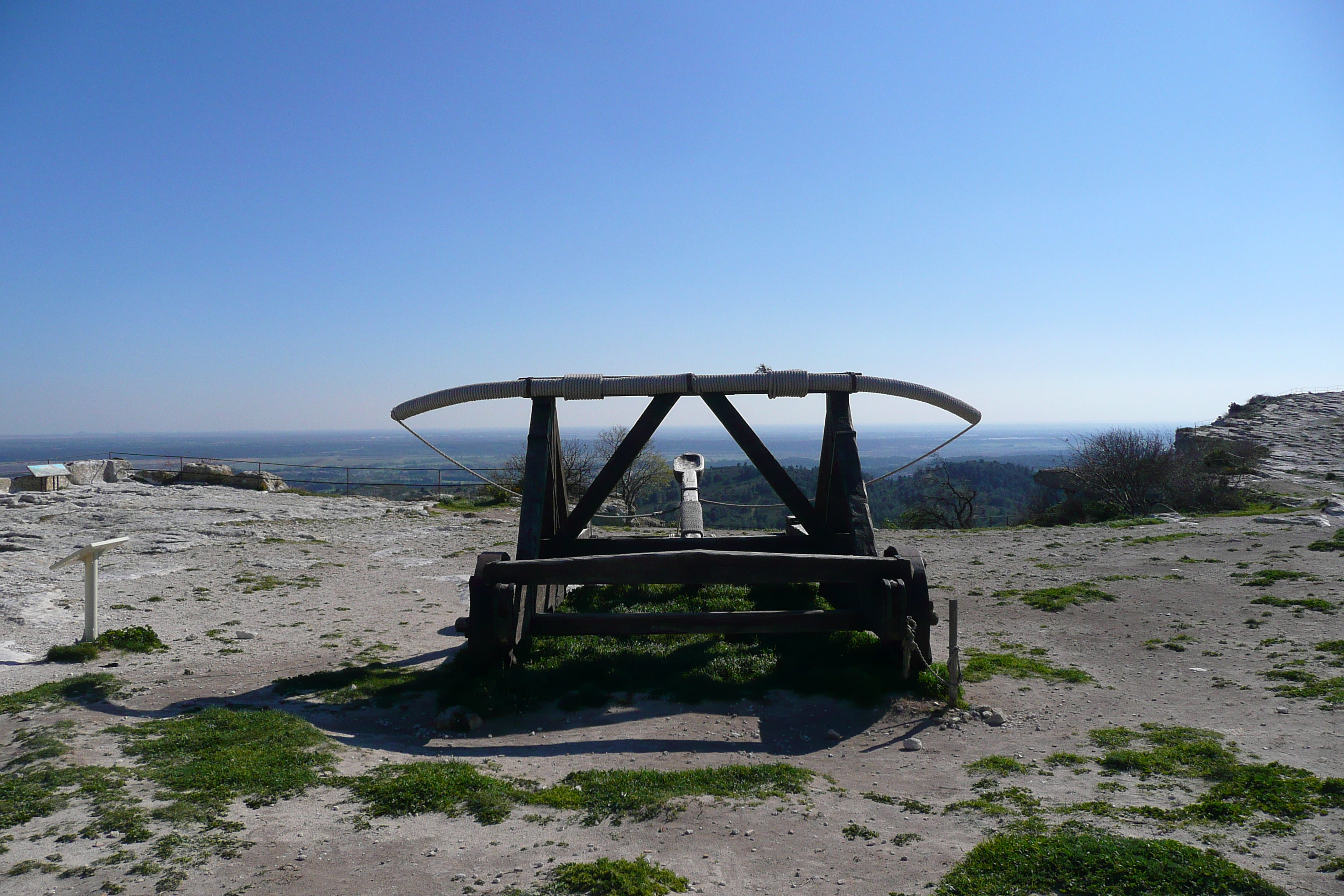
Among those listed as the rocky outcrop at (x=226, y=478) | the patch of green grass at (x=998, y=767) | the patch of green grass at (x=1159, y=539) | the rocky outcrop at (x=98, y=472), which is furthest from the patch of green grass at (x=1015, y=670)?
the rocky outcrop at (x=98, y=472)

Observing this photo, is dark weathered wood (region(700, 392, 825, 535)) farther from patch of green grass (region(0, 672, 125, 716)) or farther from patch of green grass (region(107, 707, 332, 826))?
patch of green grass (region(0, 672, 125, 716))

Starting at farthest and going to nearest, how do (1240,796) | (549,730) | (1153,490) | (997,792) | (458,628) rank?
(1153,490)
(458,628)
(549,730)
(997,792)
(1240,796)

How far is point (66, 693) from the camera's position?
564 centimetres

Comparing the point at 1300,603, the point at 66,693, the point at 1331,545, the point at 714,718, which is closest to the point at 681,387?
the point at 714,718

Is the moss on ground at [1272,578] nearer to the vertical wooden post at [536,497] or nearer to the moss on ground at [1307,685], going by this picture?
the moss on ground at [1307,685]

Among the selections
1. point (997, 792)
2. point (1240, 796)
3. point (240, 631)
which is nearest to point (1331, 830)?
point (1240, 796)

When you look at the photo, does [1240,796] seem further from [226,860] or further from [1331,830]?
[226,860]

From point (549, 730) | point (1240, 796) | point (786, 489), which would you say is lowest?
point (549, 730)

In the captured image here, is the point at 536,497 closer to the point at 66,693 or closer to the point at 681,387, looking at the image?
the point at 681,387

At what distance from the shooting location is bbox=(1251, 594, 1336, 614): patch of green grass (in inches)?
299

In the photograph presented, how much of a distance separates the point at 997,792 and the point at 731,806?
1459 millimetres

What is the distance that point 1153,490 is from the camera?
21.7 meters

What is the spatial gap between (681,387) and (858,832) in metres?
4.22

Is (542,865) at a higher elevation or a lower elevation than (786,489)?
lower
